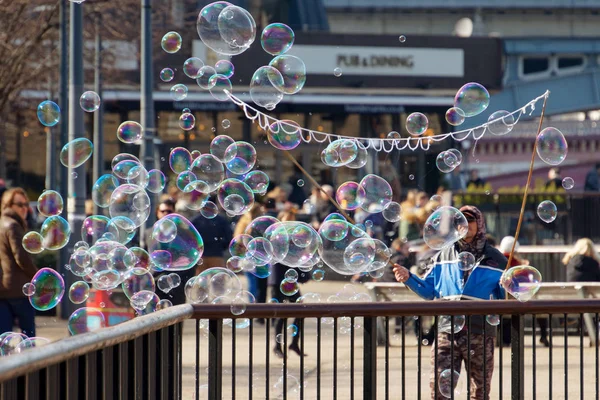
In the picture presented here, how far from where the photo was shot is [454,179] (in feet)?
91.2

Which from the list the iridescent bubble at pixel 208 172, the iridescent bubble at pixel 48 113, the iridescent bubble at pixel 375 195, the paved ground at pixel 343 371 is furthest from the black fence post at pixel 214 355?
the iridescent bubble at pixel 48 113

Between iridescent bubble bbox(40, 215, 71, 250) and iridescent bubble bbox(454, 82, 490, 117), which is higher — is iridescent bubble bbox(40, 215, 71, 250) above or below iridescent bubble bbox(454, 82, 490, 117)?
below

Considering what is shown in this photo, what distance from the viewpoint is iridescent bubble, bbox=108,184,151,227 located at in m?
8.47

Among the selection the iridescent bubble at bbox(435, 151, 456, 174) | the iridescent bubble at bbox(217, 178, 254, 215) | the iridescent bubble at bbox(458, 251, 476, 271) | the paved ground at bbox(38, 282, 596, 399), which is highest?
the iridescent bubble at bbox(435, 151, 456, 174)

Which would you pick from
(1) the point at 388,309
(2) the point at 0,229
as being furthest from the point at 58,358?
(2) the point at 0,229

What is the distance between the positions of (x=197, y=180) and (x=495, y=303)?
3.13 metres

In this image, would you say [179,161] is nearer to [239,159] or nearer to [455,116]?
[239,159]

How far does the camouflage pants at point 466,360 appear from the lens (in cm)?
670

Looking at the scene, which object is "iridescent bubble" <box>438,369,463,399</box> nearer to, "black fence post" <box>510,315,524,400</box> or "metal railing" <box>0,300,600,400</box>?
"metal railing" <box>0,300,600,400</box>

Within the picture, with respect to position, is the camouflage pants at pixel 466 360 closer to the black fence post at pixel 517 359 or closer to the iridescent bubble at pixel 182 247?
the black fence post at pixel 517 359

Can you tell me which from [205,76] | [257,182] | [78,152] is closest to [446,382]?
[257,182]

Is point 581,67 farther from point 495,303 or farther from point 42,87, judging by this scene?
point 495,303

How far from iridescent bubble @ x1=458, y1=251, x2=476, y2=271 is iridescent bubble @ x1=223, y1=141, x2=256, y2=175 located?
2.38m

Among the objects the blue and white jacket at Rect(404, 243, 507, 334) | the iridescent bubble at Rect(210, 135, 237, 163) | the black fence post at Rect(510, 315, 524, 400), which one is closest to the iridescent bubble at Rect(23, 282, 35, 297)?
the iridescent bubble at Rect(210, 135, 237, 163)
